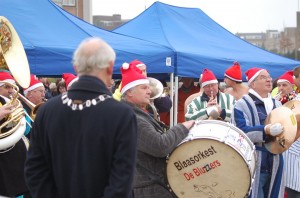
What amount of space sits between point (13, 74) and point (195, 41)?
219 inches

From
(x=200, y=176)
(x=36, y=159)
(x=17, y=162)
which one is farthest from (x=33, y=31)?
(x=36, y=159)

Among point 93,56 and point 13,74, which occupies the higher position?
point 93,56

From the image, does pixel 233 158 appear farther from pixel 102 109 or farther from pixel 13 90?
pixel 13 90

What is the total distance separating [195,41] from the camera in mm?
9734

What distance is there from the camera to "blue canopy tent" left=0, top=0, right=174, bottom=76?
6195mm

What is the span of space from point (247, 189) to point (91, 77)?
1.88 metres

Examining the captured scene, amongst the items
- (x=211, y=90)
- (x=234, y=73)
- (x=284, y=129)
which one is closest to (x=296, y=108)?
(x=284, y=129)

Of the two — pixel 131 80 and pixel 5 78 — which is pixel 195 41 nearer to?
pixel 5 78

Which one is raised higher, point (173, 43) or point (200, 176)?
point (173, 43)

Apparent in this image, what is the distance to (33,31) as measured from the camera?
649 cm

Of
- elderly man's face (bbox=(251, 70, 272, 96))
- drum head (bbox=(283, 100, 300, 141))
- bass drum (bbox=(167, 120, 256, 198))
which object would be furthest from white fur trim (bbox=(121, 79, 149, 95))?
drum head (bbox=(283, 100, 300, 141))

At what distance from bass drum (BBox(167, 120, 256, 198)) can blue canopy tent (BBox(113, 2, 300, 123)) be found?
405 cm

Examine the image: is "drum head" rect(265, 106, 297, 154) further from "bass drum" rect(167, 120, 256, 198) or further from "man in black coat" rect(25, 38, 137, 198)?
"man in black coat" rect(25, 38, 137, 198)

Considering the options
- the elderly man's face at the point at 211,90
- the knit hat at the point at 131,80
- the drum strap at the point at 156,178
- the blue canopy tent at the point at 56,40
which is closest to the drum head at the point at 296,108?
the elderly man's face at the point at 211,90
